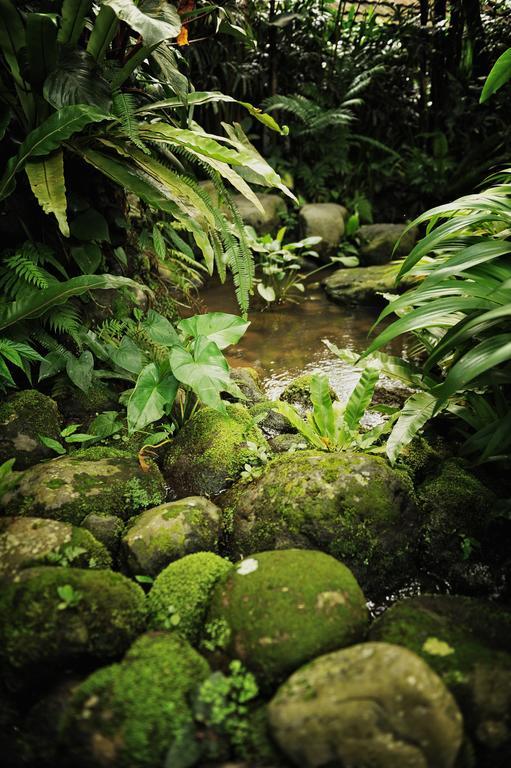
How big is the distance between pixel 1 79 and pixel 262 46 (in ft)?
19.8

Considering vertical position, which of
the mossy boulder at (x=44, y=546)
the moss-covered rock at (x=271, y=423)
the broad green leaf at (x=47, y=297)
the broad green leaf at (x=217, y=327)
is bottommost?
the moss-covered rock at (x=271, y=423)

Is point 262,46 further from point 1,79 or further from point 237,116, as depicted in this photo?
point 1,79

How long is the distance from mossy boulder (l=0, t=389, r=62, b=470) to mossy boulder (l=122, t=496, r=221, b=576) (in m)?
0.64

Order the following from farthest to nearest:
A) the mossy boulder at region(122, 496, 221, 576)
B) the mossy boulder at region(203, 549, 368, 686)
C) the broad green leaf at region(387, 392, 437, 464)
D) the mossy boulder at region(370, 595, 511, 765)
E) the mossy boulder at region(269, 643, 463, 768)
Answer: the broad green leaf at region(387, 392, 437, 464)
the mossy boulder at region(122, 496, 221, 576)
the mossy boulder at region(203, 549, 368, 686)
the mossy boulder at region(370, 595, 511, 765)
the mossy boulder at region(269, 643, 463, 768)

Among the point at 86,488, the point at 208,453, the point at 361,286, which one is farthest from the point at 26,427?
the point at 361,286

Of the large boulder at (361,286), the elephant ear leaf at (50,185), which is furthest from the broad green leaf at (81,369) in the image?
the large boulder at (361,286)

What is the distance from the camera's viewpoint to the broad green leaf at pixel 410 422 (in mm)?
1951

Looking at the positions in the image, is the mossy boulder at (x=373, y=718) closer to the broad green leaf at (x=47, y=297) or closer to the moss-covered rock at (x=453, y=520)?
the moss-covered rock at (x=453, y=520)

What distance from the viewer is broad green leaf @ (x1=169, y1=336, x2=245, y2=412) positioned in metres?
1.98

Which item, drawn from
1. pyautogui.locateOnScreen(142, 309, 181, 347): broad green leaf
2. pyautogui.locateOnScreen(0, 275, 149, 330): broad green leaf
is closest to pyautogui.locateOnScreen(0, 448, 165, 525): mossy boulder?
pyautogui.locateOnScreen(142, 309, 181, 347): broad green leaf

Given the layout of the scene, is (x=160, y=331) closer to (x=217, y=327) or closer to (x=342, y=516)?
(x=217, y=327)

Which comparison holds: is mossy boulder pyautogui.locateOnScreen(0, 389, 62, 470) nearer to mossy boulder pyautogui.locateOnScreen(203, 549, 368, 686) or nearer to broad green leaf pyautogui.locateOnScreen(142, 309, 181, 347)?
broad green leaf pyautogui.locateOnScreen(142, 309, 181, 347)

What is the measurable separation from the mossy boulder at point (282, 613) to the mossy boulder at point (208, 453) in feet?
2.32

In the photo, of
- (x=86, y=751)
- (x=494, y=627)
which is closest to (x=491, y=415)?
(x=494, y=627)
